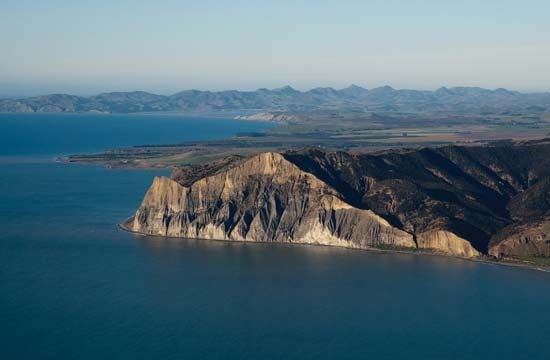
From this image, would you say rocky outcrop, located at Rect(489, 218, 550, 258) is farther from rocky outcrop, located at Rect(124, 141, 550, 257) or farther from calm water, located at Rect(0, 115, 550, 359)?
calm water, located at Rect(0, 115, 550, 359)

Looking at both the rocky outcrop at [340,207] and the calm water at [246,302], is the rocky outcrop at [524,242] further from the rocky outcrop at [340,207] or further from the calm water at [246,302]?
the calm water at [246,302]

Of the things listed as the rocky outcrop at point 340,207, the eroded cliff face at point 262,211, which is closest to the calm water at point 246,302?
the eroded cliff face at point 262,211

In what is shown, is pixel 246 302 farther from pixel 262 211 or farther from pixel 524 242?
pixel 524 242

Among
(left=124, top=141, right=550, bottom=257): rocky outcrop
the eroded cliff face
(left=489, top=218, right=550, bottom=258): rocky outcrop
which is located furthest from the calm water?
(left=489, top=218, right=550, bottom=258): rocky outcrop

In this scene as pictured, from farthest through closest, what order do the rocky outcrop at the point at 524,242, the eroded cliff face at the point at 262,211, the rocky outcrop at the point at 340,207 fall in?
the eroded cliff face at the point at 262,211 → the rocky outcrop at the point at 340,207 → the rocky outcrop at the point at 524,242

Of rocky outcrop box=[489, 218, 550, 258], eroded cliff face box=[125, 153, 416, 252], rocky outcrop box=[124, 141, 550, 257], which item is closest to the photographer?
rocky outcrop box=[489, 218, 550, 258]

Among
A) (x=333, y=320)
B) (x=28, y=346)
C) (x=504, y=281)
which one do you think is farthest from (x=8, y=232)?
(x=504, y=281)
